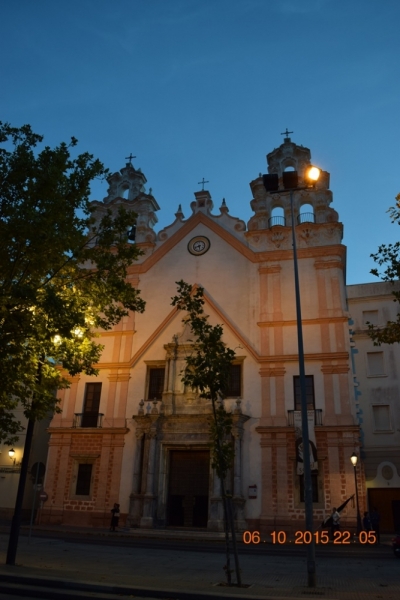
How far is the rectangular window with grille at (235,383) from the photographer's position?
29.0m

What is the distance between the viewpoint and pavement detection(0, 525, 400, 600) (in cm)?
1004

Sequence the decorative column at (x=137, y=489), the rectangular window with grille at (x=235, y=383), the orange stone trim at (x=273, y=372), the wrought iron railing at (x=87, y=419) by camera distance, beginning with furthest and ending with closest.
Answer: the wrought iron railing at (x=87, y=419), the rectangular window with grille at (x=235, y=383), the orange stone trim at (x=273, y=372), the decorative column at (x=137, y=489)

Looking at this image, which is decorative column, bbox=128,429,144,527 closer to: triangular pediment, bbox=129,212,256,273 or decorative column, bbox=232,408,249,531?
decorative column, bbox=232,408,249,531

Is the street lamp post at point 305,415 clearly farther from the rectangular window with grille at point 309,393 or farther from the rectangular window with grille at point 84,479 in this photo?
the rectangular window with grille at point 84,479

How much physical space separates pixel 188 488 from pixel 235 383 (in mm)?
6590

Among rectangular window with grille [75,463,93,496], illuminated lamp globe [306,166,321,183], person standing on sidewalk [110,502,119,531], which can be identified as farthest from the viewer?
rectangular window with grille [75,463,93,496]

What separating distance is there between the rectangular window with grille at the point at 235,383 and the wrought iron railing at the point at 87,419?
27.4 ft

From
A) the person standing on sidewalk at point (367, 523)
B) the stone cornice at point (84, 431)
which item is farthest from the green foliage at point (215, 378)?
the stone cornice at point (84, 431)

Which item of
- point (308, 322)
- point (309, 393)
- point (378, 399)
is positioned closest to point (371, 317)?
point (378, 399)

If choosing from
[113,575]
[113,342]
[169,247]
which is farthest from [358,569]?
[169,247]

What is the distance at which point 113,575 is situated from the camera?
11.7 meters

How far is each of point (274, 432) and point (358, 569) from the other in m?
12.9

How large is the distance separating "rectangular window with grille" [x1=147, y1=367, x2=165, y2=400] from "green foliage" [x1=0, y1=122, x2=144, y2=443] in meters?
13.8

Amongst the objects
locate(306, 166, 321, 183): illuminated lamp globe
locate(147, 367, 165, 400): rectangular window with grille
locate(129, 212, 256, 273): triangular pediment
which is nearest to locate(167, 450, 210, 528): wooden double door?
locate(147, 367, 165, 400): rectangular window with grille
